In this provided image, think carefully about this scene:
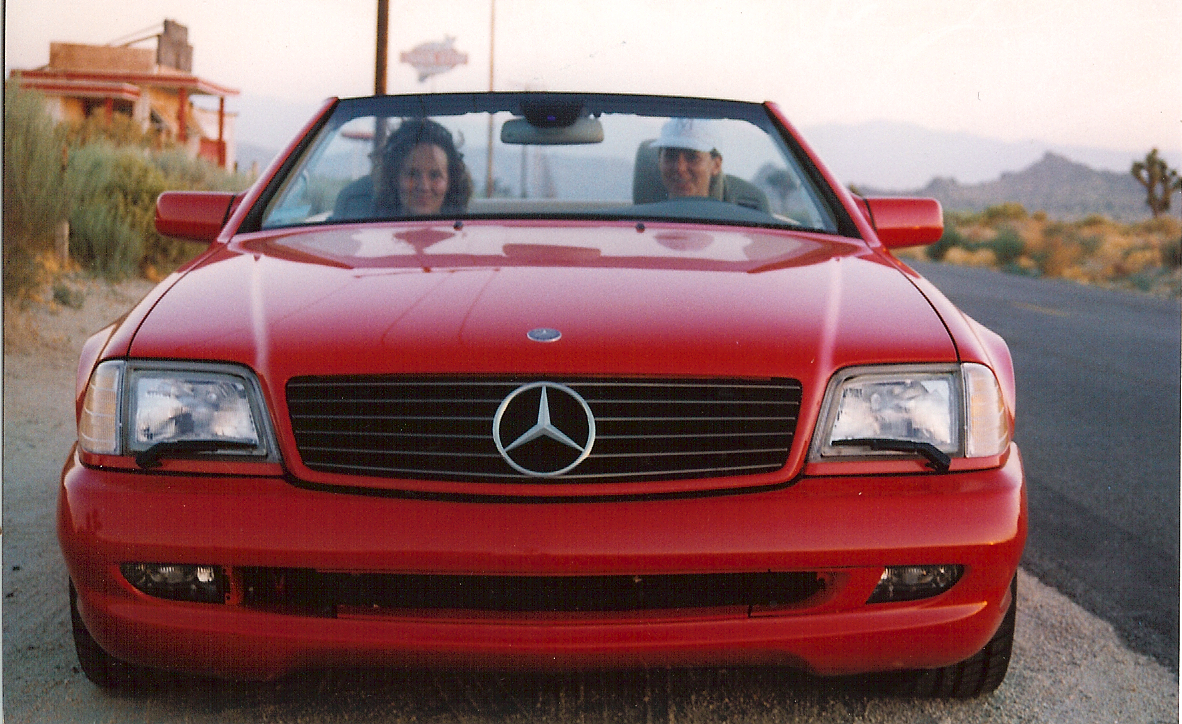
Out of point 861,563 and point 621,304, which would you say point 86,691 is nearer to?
point 621,304

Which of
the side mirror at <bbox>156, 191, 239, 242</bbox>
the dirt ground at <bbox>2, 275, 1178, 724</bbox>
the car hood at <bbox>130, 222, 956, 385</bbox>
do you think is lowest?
the dirt ground at <bbox>2, 275, 1178, 724</bbox>

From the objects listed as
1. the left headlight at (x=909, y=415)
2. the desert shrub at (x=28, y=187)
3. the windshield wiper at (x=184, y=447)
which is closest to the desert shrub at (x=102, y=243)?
the desert shrub at (x=28, y=187)

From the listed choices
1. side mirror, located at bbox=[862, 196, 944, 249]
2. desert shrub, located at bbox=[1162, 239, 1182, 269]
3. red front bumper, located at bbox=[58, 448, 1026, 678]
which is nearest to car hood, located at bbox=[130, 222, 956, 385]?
red front bumper, located at bbox=[58, 448, 1026, 678]

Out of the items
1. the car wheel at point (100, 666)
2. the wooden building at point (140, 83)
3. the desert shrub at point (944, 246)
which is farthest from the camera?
the desert shrub at point (944, 246)

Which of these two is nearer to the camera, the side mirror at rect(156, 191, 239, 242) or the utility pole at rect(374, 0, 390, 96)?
the side mirror at rect(156, 191, 239, 242)

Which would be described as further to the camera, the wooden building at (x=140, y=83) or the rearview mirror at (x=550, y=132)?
the wooden building at (x=140, y=83)

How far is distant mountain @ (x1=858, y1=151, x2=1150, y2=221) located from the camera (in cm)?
7644

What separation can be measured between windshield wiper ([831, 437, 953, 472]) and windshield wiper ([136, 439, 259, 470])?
1.14 meters

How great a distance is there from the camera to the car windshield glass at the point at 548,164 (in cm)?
337

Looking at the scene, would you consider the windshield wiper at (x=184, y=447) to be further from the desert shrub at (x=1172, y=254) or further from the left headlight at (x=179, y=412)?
the desert shrub at (x=1172, y=254)

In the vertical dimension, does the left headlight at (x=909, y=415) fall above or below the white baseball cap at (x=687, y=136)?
below

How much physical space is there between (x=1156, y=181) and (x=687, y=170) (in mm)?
40713

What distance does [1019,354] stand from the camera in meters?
8.98

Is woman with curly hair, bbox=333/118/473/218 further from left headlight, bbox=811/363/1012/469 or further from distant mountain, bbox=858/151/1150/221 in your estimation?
distant mountain, bbox=858/151/1150/221
